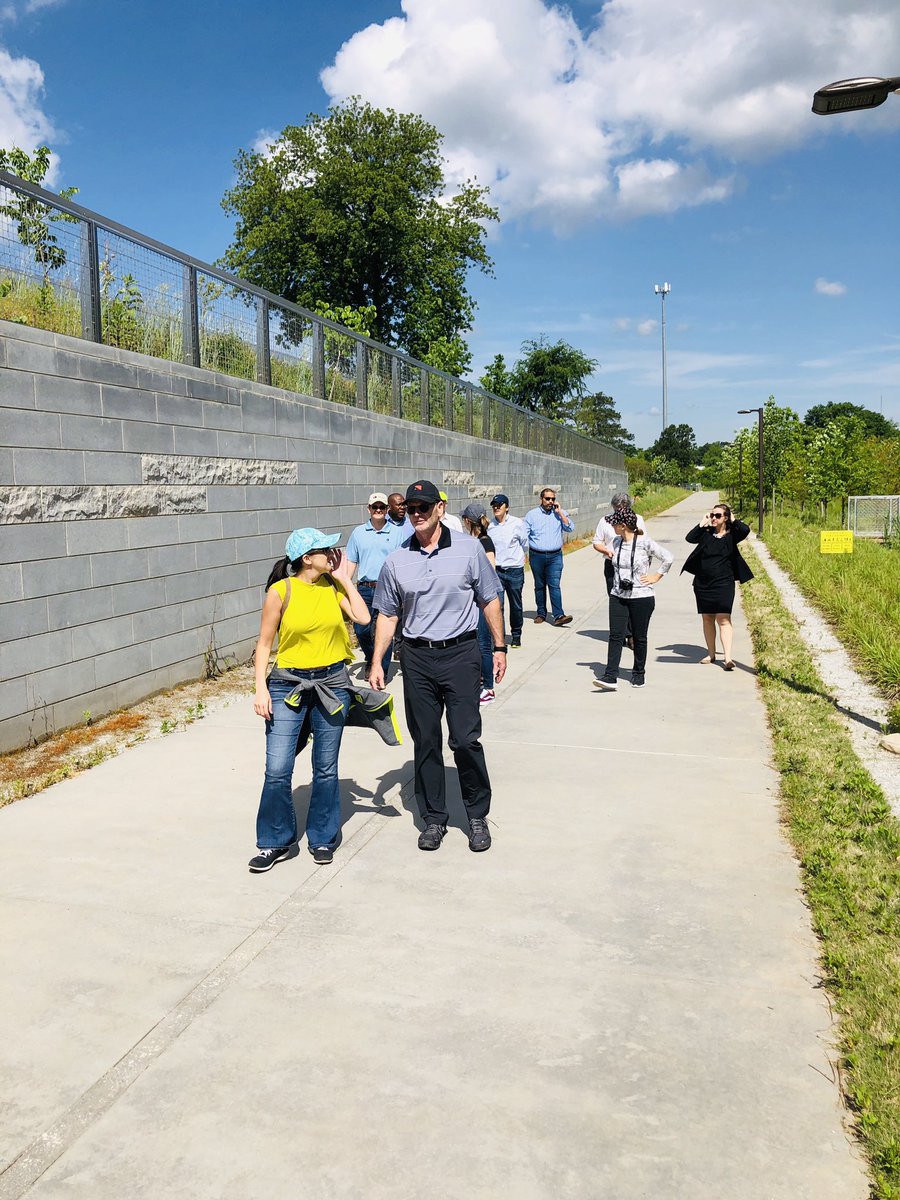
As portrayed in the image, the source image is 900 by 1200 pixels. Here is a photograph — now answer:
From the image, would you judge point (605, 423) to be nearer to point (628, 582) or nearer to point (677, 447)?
point (677, 447)

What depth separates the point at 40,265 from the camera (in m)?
6.91

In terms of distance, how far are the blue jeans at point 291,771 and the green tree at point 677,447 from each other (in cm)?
13075

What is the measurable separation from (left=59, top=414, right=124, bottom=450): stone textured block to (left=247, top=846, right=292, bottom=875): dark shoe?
3755mm

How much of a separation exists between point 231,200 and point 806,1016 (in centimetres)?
4623

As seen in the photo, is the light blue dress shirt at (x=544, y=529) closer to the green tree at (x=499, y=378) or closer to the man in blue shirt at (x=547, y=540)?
the man in blue shirt at (x=547, y=540)

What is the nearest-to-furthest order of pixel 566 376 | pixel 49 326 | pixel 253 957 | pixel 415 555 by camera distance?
pixel 253 957
pixel 415 555
pixel 49 326
pixel 566 376

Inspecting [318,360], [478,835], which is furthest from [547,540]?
[478,835]

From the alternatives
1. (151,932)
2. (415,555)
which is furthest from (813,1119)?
(415,555)

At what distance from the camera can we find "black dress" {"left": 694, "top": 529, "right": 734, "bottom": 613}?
30.6ft

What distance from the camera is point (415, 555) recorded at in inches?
191

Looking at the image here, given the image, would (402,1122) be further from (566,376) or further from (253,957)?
(566,376)

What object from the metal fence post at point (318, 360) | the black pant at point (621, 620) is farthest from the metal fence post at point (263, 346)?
the black pant at point (621, 620)

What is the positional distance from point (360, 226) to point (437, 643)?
39.7m

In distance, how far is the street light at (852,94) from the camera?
20.4 feet
